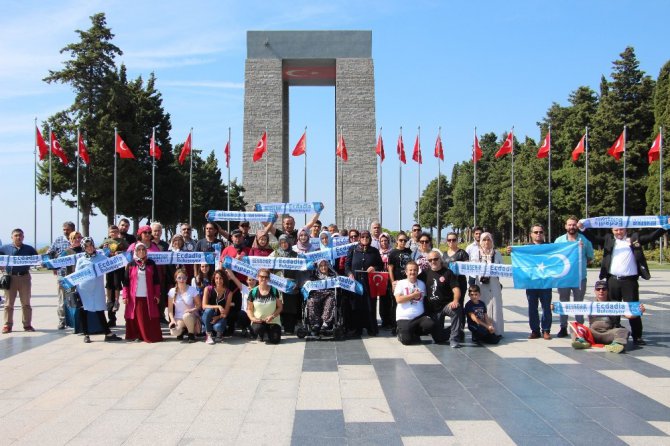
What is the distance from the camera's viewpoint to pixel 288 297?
9445 mm

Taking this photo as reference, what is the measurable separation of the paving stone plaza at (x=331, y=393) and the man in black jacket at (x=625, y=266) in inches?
27.6

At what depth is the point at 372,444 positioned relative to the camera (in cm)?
458

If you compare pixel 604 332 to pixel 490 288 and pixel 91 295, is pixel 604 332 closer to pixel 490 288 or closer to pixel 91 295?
pixel 490 288

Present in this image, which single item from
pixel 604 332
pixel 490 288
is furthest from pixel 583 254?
pixel 490 288

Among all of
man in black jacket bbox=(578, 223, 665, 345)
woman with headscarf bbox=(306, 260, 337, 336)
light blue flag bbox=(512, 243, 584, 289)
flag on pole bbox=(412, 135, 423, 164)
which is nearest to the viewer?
man in black jacket bbox=(578, 223, 665, 345)

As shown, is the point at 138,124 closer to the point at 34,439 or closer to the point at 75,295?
the point at 75,295

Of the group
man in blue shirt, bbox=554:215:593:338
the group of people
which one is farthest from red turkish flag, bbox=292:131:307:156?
man in blue shirt, bbox=554:215:593:338

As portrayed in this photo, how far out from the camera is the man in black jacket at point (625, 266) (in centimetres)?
856

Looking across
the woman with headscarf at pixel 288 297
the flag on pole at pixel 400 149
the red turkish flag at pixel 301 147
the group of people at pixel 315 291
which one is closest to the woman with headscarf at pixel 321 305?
the group of people at pixel 315 291

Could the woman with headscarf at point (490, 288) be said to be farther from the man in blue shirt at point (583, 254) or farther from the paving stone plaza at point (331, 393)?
the man in blue shirt at point (583, 254)

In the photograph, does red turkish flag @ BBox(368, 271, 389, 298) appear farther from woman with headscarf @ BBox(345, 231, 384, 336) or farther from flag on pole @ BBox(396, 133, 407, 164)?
flag on pole @ BBox(396, 133, 407, 164)

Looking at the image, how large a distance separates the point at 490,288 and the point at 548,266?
0.95 metres

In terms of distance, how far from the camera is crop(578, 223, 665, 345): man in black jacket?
856 centimetres

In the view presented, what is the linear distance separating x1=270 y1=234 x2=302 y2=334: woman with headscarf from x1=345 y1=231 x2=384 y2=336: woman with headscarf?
32.6 inches
